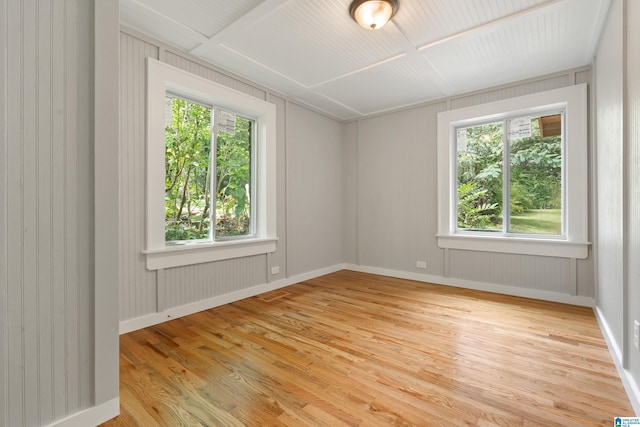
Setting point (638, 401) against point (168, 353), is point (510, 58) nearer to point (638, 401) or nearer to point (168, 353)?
point (638, 401)

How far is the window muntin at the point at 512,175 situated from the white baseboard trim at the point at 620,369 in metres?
1.38

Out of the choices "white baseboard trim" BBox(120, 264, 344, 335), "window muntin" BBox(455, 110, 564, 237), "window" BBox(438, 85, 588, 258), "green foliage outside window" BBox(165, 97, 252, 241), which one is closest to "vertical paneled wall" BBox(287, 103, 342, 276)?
"white baseboard trim" BBox(120, 264, 344, 335)

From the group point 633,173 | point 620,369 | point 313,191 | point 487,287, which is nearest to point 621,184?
point 633,173

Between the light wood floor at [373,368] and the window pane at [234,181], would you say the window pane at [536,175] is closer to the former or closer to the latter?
the light wood floor at [373,368]

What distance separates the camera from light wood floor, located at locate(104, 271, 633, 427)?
5.10 feet

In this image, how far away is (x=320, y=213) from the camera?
4910 mm

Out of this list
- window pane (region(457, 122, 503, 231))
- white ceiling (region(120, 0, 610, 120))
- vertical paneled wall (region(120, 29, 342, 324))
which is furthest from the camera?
window pane (region(457, 122, 503, 231))

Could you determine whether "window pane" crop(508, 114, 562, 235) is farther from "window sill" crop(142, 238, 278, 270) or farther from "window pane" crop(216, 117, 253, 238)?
"window pane" crop(216, 117, 253, 238)

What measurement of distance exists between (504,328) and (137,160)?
152 inches

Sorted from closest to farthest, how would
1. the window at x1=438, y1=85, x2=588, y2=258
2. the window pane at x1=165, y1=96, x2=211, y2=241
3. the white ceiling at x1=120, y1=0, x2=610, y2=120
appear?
1. the white ceiling at x1=120, y1=0, x2=610, y2=120
2. the window pane at x1=165, y1=96, x2=211, y2=241
3. the window at x1=438, y1=85, x2=588, y2=258

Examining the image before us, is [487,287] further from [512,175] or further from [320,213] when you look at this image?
[320,213]

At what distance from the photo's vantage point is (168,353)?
221 cm

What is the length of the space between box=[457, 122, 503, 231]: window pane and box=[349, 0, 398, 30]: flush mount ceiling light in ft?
8.41

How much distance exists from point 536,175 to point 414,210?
1.63 metres
